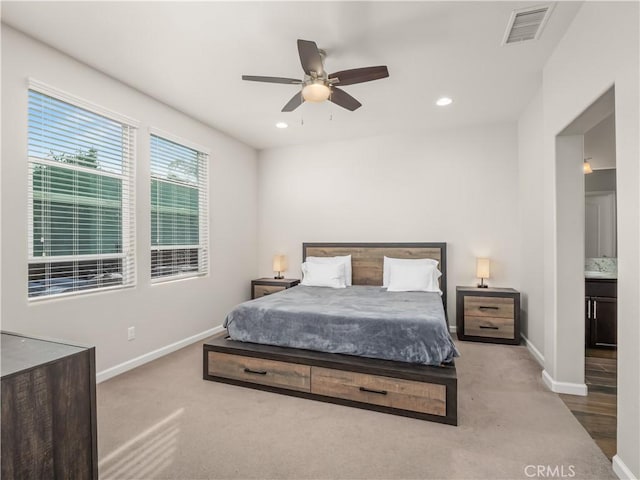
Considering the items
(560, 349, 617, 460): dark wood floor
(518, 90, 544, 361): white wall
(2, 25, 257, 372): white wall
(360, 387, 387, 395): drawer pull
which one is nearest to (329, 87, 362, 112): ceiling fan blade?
(2, 25, 257, 372): white wall

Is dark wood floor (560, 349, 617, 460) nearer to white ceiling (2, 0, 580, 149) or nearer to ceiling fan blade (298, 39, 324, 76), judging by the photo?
white ceiling (2, 0, 580, 149)

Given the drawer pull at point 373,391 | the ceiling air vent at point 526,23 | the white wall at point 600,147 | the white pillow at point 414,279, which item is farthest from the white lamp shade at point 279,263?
the white wall at point 600,147

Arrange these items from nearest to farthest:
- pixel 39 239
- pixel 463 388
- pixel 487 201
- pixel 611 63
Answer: pixel 611 63
pixel 39 239
pixel 463 388
pixel 487 201

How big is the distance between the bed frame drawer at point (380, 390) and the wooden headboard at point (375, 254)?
2296mm

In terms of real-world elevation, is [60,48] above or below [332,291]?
above

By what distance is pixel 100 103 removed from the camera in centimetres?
292

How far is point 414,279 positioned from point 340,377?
192 cm

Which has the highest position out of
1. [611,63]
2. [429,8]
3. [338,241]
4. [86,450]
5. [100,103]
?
[429,8]

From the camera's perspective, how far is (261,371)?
2.70 metres

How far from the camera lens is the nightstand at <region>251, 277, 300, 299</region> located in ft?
15.9

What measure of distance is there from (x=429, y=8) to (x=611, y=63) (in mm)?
1088

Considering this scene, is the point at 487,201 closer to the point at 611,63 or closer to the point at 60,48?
the point at 611,63

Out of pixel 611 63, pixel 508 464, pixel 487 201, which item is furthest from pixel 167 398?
pixel 487 201

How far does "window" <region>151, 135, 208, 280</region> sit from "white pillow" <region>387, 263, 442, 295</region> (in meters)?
2.46
